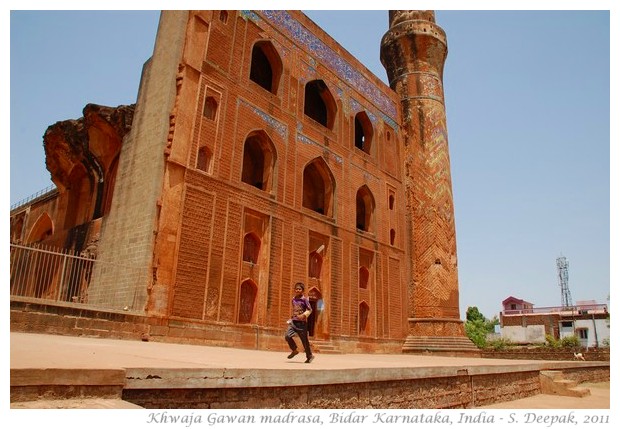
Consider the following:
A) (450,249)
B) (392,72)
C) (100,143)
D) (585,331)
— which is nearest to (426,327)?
(450,249)

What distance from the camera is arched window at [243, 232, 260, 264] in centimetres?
1138

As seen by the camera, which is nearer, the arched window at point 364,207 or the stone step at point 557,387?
the stone step at point 557,387

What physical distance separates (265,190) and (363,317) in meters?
5.10

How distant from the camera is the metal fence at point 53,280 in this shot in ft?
25.6

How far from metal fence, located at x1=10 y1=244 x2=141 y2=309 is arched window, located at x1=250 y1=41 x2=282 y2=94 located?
6.92m

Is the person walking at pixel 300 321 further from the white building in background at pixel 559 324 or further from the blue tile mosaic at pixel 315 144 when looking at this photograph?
the white building in background at pixel 559 324

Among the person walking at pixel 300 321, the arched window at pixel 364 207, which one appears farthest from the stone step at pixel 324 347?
the person walking at pixel 300 321

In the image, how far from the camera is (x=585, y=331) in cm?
3466

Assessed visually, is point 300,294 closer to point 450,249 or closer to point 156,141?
point 156,141

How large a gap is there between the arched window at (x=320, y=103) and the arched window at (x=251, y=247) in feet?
17.7

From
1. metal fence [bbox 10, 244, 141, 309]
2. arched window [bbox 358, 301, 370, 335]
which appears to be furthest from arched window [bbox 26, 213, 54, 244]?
arched window [bbox 358, 301, 370, 335]

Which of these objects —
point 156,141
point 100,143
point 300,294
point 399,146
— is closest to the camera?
point 300,294

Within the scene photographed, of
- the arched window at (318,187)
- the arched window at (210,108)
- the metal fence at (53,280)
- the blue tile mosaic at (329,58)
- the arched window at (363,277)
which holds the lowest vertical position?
the metal fence at (53,280)
